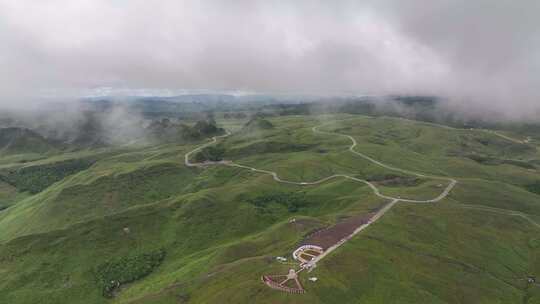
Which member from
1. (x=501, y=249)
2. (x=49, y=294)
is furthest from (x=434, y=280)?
(x=49, y=294)

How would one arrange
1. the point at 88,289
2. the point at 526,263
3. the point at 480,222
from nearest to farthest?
the point at 526,263, the point at 88,289, the point at 480,222

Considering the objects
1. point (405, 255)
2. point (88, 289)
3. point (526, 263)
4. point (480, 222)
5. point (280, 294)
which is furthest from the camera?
point (480, 222)

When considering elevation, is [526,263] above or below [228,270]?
below

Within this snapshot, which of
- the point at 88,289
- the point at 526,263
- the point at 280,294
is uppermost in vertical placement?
the point at 280,294

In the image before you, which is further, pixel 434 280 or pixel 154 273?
pixel 154 273

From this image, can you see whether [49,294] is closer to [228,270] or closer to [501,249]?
[228,270]

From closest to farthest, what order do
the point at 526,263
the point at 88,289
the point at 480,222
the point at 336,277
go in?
the point at 336,277 < the point at 526,263 < the point at 88,289 < the point at 480,222

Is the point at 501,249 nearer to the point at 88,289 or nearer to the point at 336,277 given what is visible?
the point at 336,277

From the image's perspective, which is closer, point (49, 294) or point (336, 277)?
point (336, 277)

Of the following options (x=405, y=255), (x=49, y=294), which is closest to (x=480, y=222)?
(x=405, y=255)
